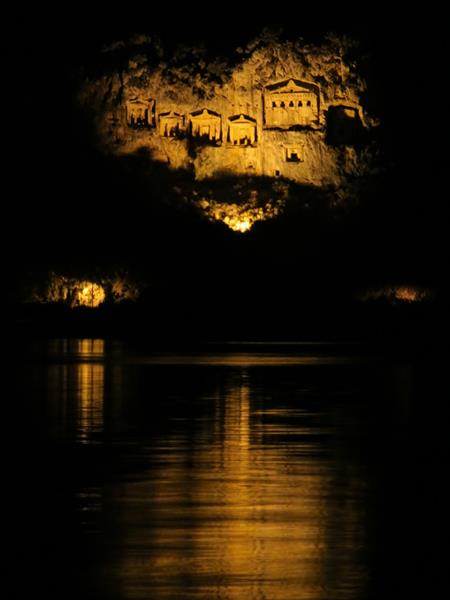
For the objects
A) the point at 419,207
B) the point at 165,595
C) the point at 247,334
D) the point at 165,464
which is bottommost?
the point at 165,595

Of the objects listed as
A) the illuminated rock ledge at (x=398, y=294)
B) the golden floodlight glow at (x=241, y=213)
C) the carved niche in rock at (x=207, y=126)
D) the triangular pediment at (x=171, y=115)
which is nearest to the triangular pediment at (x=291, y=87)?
the carved niche in rock at (x=207, y=126)

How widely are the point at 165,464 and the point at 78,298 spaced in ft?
243

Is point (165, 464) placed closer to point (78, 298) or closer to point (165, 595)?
point (165, 595)

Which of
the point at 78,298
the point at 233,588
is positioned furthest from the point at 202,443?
the point at 78,298

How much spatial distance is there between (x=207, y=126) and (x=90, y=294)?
48.8 ft

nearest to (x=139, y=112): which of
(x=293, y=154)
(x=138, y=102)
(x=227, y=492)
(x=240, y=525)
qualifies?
(x=138, y=102)

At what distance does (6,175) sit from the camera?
105250mm

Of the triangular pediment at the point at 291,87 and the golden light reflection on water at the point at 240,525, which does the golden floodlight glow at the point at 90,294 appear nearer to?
the triangular pediment at the point at 291,87

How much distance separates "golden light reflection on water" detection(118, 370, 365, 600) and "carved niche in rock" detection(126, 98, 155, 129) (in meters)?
81.2

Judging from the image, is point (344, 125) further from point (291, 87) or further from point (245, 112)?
point (245, 112)

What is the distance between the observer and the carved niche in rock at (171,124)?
4070 inches

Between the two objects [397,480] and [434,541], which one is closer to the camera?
[434,541]

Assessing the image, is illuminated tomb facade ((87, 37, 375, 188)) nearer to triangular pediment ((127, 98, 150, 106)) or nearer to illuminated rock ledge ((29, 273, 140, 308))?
triangular pediment ((127, 98, 150, 106))

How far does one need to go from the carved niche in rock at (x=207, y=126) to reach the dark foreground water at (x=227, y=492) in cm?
6684
